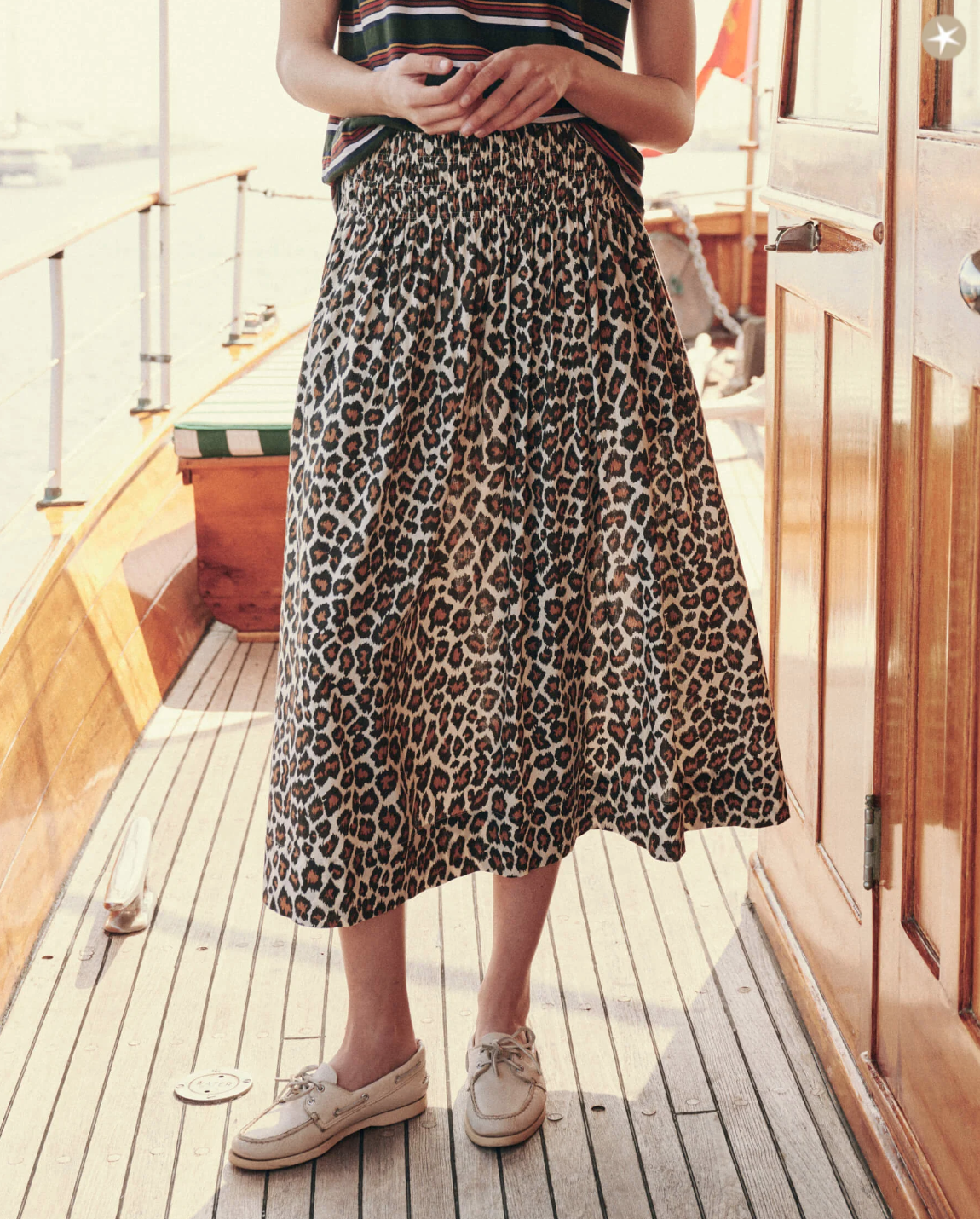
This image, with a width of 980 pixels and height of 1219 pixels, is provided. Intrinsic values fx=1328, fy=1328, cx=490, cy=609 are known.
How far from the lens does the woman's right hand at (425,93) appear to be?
1158 mm

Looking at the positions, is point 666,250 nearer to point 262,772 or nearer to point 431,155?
point 262,772

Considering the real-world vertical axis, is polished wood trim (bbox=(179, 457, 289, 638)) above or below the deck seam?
above

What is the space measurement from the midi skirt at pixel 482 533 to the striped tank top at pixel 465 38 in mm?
20

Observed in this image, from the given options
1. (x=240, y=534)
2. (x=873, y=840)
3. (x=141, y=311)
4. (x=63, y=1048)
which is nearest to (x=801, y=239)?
(x=873, y=840)

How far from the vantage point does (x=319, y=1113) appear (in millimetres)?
1384

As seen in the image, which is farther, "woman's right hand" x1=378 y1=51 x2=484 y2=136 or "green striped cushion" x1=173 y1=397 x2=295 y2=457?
"green striped cushion" x1=173 y1=397 x2=295 y2=457

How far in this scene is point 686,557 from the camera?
1318 mm

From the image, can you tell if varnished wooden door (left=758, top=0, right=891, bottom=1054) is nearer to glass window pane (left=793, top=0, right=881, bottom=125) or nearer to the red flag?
glass window pane (left=793, top=0, right=881, bottom=125)

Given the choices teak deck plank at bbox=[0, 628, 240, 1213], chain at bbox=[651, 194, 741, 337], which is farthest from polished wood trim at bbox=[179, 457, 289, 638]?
chain at bbox=[651, 194, 741, 337]

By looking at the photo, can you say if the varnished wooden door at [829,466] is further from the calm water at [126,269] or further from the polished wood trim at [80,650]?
the calm water at [126,269]

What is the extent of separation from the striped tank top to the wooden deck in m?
0.96

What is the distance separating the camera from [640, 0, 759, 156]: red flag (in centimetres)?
652

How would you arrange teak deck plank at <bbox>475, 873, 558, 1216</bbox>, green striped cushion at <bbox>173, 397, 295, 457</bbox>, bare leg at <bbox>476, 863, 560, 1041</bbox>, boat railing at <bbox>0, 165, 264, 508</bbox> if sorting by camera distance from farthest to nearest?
green striped cushion at <bbox>173, 397, 295, 457</bbox>, boat railing at <bbox>0, 165, 264, 508</bbox>, bare leg at <bbox>476, 863, 560, 1041</bbox>, teak deck plank at <bbox>475, 873, 558, 1216</bbox>

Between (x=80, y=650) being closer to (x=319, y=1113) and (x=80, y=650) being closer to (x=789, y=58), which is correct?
(x=319, y=1113)
